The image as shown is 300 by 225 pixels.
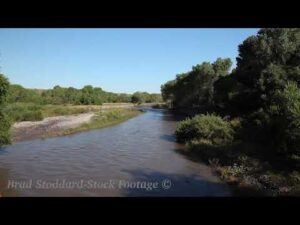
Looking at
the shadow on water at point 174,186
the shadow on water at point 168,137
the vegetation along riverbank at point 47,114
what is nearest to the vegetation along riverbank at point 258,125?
the shadow on water at point 174,186

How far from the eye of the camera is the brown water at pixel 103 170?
35.7 ft

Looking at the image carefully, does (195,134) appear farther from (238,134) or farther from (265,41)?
(265,41)

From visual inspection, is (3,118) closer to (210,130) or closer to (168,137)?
(210,130)

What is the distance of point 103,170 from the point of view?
13484 millimetres

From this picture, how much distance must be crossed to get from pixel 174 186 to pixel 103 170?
329 centimetres

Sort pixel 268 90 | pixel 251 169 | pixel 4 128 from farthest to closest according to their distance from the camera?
pixel 268 90, pixel 4 128, pixel 251 169

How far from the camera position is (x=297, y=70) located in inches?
698

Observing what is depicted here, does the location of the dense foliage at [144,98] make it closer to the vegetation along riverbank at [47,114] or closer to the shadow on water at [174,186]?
the vegetation along riverbank at [47,114]

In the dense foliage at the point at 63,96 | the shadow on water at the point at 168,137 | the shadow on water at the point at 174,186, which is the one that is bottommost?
the shadow on water at the point at 174,186

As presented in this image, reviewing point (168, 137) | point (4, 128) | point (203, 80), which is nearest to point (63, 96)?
point (203, 80)

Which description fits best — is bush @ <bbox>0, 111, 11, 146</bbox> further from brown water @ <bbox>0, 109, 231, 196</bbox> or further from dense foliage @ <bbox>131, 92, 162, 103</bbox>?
dense foliage @ <bbox>131, 92, 162, 103</bbox>
